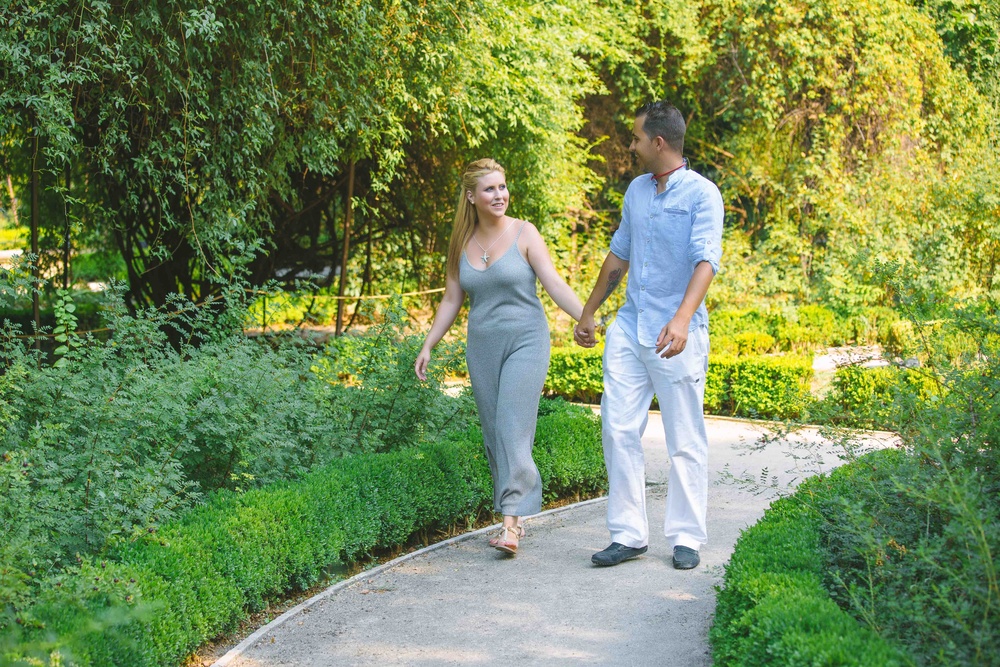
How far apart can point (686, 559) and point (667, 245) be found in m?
1.37

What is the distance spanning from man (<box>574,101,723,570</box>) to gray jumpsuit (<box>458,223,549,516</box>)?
0.38 meters

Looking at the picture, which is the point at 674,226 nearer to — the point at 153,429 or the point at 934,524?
the point at 934,524

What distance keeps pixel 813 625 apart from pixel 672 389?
1760 mm

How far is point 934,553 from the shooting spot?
2492mm

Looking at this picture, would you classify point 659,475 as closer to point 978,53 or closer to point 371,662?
point 371,662

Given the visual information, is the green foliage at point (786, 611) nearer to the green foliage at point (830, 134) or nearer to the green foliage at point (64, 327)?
the green foliage at point (64, 327)

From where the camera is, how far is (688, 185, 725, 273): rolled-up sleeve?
13.6 feet

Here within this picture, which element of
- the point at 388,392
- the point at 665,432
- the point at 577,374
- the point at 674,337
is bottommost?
the point at 577,374

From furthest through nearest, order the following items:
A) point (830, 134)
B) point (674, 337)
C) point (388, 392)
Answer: point (830, 134), point (388, 392), point (674, 337)

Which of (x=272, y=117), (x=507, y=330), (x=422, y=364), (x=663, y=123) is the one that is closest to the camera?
(x=663, y=123)

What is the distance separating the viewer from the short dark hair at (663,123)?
14.1ft

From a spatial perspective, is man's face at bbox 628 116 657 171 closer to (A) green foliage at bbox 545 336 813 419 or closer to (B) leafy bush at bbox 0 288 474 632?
(B) leafy bush at bbox 0 288 474 632

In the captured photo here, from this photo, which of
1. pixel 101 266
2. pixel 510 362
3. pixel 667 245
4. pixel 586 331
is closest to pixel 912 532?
pixel 667 245

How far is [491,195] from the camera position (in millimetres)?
4625
